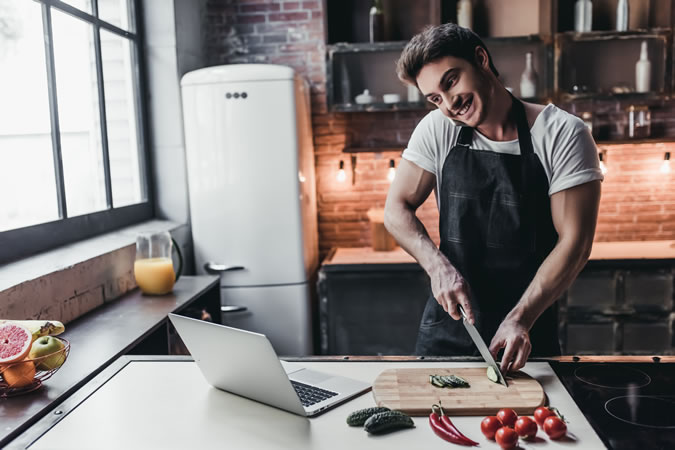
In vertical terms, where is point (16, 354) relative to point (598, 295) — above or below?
above

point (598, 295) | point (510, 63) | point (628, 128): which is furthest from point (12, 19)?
point (628, 128)

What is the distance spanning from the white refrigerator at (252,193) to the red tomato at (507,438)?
255 cm

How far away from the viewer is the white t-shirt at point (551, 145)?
1831 millimetres

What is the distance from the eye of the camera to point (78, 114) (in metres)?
3.05

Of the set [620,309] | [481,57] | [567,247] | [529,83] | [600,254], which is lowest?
[620,309]

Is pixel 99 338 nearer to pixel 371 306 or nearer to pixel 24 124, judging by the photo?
pixel 24 124

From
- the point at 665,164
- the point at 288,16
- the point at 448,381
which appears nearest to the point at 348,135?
the point at 288,16

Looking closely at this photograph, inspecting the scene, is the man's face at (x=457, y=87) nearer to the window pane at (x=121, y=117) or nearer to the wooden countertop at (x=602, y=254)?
the wooden countertop at (x=602, y=254)

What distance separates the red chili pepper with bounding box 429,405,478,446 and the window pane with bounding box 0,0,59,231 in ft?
6.29

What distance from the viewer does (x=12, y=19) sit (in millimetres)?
2502

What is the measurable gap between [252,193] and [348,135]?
1026 mm

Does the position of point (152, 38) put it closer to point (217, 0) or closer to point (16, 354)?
point (217, 0)

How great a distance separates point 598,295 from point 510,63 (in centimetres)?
155

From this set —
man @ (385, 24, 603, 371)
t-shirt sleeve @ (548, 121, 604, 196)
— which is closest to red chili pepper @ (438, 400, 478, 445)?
man @ (385, 24, 603, 371)
